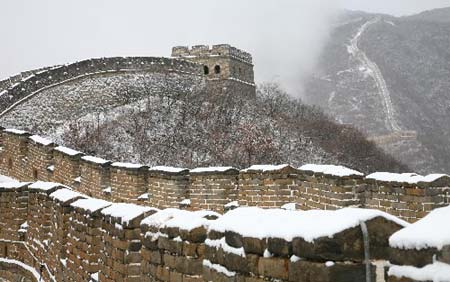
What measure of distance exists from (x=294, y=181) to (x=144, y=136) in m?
17.6

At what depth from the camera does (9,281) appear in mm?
10430

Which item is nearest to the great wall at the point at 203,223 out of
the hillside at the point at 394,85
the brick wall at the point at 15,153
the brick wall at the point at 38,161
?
the brick wall at the point at 38,161

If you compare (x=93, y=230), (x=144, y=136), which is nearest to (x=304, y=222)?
(x=93, y=230)

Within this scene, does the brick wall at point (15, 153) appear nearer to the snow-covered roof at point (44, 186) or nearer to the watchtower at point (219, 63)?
the snow-covered roof at point (44, 186)

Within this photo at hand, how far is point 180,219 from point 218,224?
32.3 inches

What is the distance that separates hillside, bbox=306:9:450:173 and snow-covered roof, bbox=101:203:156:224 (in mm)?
44109

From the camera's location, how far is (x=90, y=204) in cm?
699

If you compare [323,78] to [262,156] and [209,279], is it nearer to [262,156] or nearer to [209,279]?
[262,156]

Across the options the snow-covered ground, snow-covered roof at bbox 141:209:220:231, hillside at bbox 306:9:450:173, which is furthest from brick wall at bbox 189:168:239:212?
the snow-covered ground

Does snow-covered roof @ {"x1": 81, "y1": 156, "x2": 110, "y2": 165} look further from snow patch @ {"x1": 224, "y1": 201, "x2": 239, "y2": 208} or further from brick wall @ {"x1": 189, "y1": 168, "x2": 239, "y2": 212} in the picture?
snow patch @ {"x1": 224, "y1": 201, "x2": 239, "y2": 208}

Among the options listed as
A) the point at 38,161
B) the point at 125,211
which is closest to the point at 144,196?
the point at 38,161

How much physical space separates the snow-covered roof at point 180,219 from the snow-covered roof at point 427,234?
6.97 ft

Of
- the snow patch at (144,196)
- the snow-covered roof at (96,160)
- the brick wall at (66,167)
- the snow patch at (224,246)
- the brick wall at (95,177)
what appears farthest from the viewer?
the brick wall at (66,167)

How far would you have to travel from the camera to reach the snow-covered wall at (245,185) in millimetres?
8695
